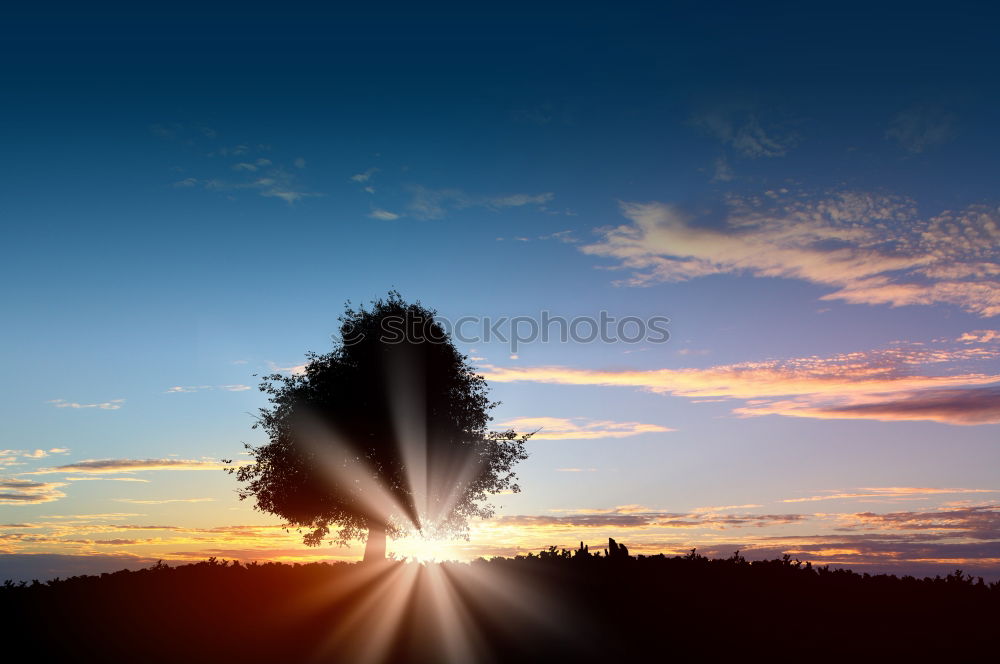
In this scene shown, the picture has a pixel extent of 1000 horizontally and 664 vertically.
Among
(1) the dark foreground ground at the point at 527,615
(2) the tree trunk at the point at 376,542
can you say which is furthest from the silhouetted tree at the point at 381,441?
(1) the dark foreground ground at the point at 527,615

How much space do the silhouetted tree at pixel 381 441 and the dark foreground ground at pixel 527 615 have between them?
405 inches

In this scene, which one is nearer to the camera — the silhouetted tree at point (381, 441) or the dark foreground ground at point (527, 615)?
the dark foreground ground at point (527, 615)

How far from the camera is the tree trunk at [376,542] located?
43281 millimetres

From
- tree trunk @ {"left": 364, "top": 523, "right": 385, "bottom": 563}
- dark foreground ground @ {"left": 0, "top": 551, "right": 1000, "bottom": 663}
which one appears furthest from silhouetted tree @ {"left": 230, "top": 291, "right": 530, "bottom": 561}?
dark foreground ground @ {"left": 0, "top": 551, "right": 1000, "bottom": 663}

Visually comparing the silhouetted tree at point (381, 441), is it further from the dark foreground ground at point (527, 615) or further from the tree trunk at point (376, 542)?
the dark foreground ground at point (527, 615)

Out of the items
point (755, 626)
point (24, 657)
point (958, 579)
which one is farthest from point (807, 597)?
point (24, 657)

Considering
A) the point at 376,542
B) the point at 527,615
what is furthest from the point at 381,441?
the point at 527,615

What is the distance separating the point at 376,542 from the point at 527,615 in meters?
19.7

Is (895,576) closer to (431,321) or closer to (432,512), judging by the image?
(432,512)

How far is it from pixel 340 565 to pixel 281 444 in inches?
418

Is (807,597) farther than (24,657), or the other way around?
(807,597)

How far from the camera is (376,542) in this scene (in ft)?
143

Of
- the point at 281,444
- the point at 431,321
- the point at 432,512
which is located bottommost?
the point at 432,512

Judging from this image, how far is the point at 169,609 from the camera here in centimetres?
2850
